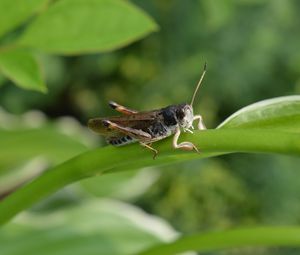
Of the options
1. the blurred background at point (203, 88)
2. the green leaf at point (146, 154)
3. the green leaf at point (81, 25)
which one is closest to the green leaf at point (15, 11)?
the green leaf at point (81, 25)

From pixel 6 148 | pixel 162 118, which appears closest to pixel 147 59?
pixel 6 148

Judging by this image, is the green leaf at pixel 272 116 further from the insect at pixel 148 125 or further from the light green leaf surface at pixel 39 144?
the light green leaf surface at pixel 39 144

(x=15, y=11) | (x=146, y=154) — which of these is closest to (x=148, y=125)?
(x=146, y=154)

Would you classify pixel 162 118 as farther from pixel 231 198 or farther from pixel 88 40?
pixel 231 198

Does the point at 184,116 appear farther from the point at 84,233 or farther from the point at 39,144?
the point at 39,144

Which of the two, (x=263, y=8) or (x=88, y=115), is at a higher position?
(x=263, y=8)

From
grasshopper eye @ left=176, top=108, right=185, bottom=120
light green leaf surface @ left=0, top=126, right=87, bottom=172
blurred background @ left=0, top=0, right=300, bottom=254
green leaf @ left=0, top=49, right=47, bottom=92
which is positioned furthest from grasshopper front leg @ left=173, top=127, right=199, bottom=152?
blurred background @ left=0, top=0, right=300, bottom=254

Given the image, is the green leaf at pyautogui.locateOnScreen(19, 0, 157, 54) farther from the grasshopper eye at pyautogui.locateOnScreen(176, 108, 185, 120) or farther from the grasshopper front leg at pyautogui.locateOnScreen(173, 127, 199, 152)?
the grasshopper front leg at pyautogui.locateOnScreen(173, 127, 199, 152)
